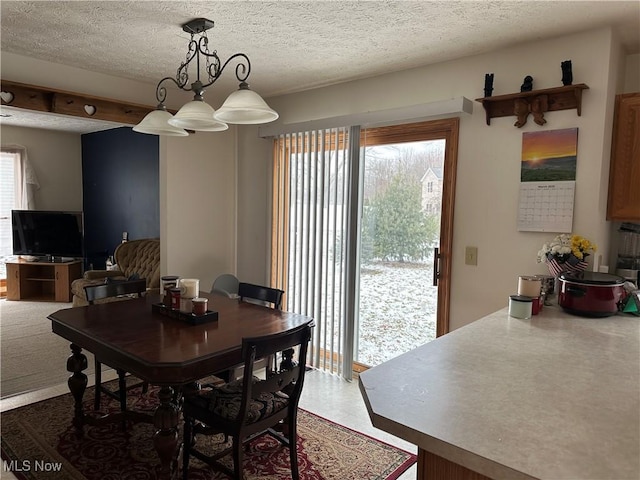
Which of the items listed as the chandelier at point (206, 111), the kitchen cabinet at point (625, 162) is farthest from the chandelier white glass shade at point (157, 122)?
the kitchen cabinet at point (625, 162)

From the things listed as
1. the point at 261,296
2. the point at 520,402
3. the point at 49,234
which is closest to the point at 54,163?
the point at 49,234

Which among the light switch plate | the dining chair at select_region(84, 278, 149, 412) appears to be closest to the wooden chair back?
the dining chair at select_region(84, 278, 149, 412)

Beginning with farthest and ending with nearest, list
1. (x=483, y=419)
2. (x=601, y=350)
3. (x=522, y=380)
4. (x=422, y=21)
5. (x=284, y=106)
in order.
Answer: (x=284, y=106) → (x=422, y=21) → (x=601, y=350) → (x=522, y=380) → (x=483, y=419)

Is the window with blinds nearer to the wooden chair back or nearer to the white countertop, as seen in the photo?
the wooden chair back

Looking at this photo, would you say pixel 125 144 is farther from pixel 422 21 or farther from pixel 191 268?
pixel 422 21

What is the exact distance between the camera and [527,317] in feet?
7.02

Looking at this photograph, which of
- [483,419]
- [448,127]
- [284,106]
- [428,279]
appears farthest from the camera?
[284,106]

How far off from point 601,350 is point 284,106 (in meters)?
3.36

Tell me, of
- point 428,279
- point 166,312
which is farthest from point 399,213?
point 166,312

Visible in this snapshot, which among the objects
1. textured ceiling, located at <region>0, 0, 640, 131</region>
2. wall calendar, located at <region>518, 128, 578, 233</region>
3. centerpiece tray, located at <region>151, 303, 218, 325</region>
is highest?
textured ceiling, located at <region>0, 0, 640, 131</region>

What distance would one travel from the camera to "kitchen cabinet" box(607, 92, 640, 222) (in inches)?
98.6

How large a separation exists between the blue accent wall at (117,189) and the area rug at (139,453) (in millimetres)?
3544

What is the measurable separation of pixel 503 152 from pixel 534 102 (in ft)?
1.13

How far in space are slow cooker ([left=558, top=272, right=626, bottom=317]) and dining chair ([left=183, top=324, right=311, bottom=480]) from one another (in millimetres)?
1338
